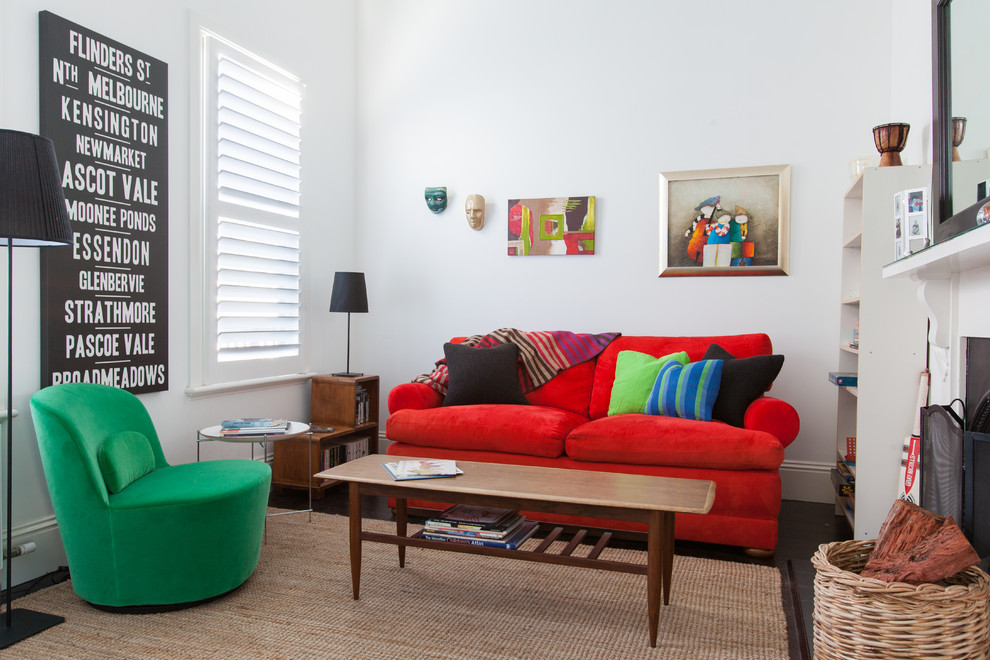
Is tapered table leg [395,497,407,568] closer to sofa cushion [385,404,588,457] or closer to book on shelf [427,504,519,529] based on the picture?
book on shelf [427,504,519,529]

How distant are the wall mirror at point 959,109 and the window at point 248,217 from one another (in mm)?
3168

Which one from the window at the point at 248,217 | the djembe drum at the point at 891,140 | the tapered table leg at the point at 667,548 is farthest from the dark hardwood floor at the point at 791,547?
the djembe drum at the point at 891,140

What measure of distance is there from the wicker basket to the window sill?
2.93 metres

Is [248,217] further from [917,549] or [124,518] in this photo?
[917,549]

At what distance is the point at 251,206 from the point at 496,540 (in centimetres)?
251

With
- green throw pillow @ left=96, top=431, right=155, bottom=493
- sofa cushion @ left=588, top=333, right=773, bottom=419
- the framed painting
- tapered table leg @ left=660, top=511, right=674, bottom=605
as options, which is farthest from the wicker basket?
the framed painting

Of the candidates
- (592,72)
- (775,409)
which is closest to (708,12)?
(592,72)

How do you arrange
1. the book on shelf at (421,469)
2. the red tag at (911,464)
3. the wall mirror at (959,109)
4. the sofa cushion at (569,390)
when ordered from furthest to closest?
1. the sofa cushion at (569,390)
2. the red tag at (911,464)
3. the book on shelf at (421,469)
4. the wall mirror at (959,109)

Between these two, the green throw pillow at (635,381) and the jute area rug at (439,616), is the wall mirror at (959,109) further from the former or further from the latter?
the green throw pillow at (635,381)

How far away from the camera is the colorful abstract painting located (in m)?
4.44

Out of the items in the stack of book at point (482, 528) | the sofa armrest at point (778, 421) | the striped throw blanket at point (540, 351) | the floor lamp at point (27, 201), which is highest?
the floor lamp at point (27, 201)

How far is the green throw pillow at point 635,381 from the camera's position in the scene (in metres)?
3.67

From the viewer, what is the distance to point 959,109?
190 cm

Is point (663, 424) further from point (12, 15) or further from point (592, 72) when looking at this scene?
point (12, 15)
